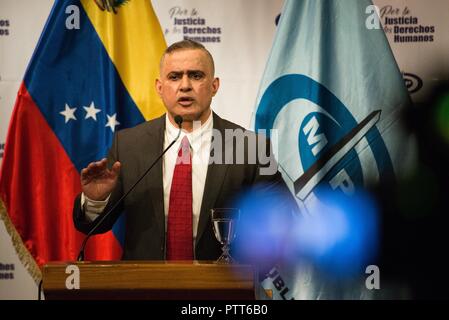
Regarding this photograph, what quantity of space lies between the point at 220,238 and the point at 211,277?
333mm

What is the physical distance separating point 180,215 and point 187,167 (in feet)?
0.89

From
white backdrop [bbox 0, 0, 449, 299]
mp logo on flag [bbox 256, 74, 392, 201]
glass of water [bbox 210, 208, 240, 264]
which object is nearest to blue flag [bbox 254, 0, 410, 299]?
mp logo on flag [bbox 256, 74, 392, 201]

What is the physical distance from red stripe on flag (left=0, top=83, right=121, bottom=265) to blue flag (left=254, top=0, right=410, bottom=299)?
3.98ft

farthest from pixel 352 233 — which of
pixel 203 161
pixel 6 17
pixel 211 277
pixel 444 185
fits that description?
pixel 6 17

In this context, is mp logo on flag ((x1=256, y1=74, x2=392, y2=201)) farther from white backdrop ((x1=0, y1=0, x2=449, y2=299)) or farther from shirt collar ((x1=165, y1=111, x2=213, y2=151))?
shirt collar ((x1=165, y1=111, x2=213, y2=151))

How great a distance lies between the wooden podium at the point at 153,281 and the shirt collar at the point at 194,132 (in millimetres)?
1482

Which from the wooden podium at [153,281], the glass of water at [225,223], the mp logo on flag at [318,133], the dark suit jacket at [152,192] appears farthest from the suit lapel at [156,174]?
the wooden podium at [153,281]

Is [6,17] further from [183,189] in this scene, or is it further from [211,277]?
[211,277]

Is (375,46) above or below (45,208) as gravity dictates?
above

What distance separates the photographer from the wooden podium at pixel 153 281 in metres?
2.21

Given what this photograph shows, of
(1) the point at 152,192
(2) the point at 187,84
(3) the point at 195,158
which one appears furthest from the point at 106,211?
(2) the point at 187,84

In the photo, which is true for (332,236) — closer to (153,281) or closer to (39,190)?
A: (39,190)
